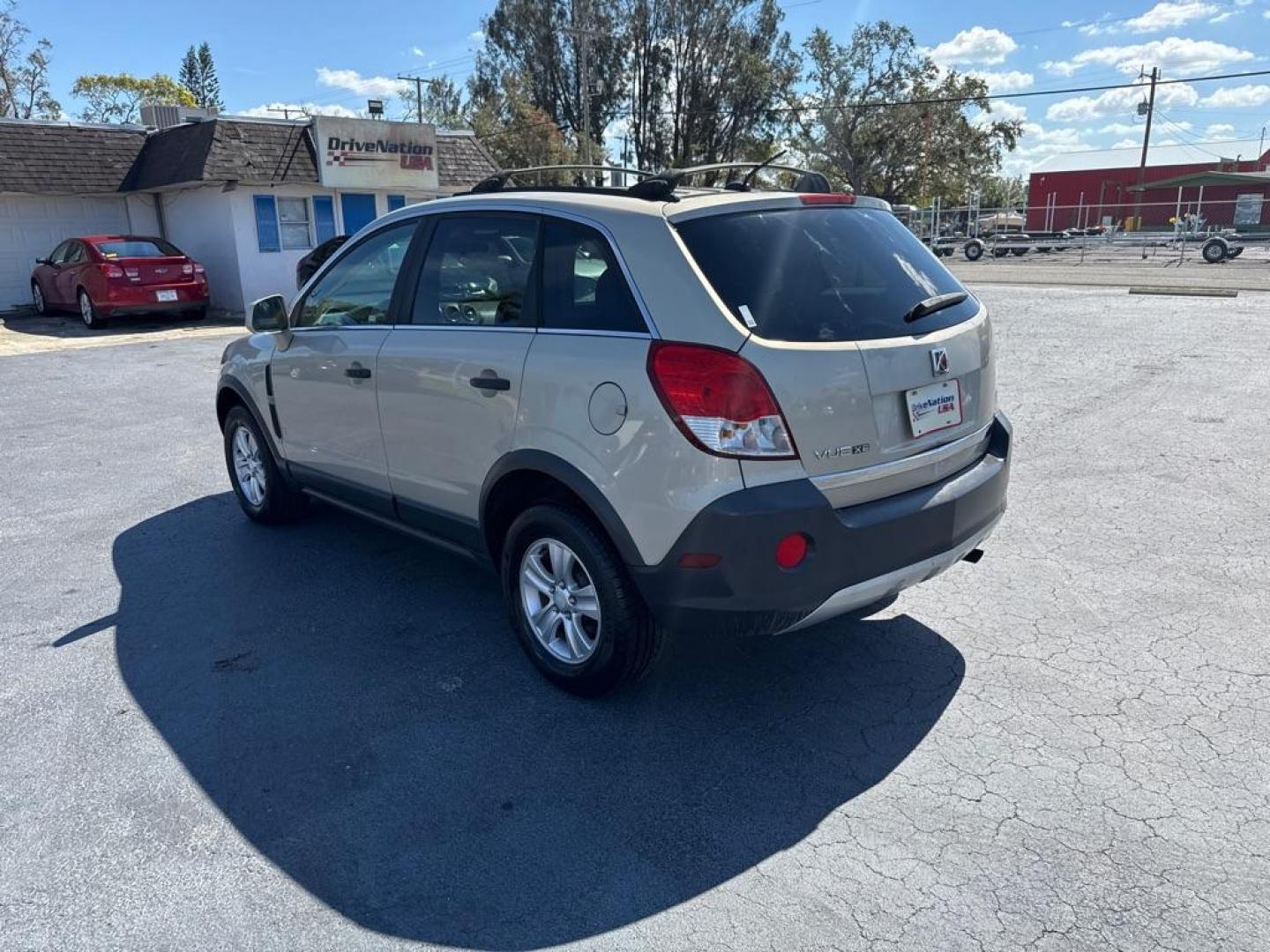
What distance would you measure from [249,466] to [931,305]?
4.25m

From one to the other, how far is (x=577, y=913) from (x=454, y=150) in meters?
22.1

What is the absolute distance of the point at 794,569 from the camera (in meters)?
3.00

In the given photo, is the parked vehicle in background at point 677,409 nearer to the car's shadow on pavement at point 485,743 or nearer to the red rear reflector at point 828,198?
the red rear reflector at point 828,198

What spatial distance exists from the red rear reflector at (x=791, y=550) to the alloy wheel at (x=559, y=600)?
75 cm

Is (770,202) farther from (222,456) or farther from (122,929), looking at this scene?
(222,456)

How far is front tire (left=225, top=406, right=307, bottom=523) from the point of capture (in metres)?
5.50

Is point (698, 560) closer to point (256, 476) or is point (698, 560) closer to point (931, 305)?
point (931, 305)

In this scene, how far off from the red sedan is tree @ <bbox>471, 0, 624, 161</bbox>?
101 ft

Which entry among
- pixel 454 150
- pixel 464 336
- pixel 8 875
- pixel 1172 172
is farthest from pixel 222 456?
pixel 1172 172

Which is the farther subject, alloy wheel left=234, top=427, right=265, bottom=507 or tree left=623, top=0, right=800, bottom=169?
tree left=623, top=0, right=800, bottom=169

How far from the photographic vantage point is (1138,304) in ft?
51.1

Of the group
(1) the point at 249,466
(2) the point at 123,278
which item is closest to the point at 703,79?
(2) the point at 123,278

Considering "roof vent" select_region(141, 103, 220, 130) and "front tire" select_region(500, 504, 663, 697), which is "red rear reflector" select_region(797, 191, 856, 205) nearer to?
"front tire" select_region(500, 504, 663, 697)

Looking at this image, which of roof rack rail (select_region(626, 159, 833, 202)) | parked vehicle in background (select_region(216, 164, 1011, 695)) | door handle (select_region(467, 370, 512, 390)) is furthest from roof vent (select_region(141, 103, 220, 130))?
door handle (select_region(467, 370, 512, 390))
